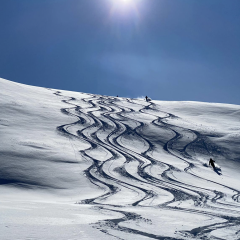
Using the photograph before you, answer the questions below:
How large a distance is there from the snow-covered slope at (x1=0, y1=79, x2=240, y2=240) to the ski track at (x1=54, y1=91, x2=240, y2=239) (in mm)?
50

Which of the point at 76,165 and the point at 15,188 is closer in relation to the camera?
the point at 15,188

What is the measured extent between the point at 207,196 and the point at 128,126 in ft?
55.2

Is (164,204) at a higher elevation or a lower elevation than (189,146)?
lower

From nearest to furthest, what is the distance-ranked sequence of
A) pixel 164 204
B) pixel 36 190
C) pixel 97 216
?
pixel 97 216 → pixel 164 204 → pixel 36 190

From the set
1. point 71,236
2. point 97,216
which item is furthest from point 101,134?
point 71,236

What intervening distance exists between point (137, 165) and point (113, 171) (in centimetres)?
243

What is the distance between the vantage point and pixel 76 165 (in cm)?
1870

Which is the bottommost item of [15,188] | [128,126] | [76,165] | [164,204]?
[164,204]

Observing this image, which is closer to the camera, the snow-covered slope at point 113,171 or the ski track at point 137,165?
the snow-covered slope at point 113,171

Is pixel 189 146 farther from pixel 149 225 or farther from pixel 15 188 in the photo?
pixel 149 225

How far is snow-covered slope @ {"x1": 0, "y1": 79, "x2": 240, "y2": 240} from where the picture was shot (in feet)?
25.7

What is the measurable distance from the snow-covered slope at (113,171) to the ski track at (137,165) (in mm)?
50

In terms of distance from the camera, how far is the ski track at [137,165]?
11.0 metres

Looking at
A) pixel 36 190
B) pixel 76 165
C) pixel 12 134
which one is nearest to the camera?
pixel 36 190
